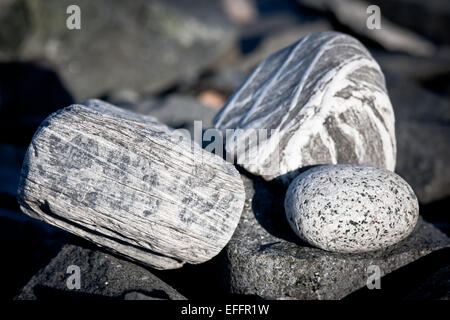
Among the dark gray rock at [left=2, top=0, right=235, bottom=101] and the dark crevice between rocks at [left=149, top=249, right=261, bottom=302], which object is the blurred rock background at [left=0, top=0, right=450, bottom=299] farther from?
the dark crevice between rocks at [left=149, top=249, right=261, bottom=302]

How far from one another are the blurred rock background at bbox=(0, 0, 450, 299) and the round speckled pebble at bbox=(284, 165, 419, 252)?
6.50 feet

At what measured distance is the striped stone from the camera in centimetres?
310

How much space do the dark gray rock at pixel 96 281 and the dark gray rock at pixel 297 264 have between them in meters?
0.48

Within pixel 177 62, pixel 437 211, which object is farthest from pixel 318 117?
pixel 177 62

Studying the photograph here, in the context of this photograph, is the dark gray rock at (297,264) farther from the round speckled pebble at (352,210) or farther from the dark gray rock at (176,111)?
the dark gray rock at (176,111)

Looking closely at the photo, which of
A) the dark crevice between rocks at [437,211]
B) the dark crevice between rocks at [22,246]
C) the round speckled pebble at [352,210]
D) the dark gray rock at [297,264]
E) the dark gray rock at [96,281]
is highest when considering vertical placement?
the round speckled pebble at [352,210]

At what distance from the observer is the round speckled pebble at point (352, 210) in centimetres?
255

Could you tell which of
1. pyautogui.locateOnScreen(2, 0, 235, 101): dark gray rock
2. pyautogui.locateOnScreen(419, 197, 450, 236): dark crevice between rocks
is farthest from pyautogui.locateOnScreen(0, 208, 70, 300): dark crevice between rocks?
pyautogui.locateOnScreen(2, 0, 235, 101): dark gray rock

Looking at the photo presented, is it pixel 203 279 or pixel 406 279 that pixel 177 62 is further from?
pixel 406 279

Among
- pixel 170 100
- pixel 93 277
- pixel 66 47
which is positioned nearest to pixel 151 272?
pixel 93 277

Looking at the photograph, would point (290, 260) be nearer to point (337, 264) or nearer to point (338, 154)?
point (337, 264)

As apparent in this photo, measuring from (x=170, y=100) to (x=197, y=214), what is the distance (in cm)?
362

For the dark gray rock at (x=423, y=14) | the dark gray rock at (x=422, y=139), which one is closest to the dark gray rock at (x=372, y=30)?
the dark gray rock at (x=423, y=14)

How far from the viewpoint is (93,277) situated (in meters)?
2.77
